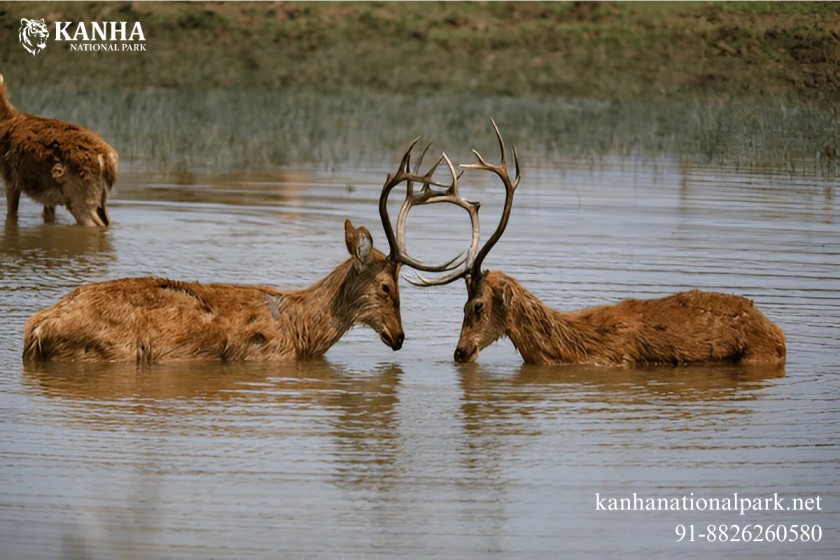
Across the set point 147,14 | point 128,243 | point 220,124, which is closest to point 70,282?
point 128,243

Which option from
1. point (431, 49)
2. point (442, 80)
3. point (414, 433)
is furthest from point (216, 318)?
point (431, 49)

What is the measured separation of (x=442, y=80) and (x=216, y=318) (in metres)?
28.2

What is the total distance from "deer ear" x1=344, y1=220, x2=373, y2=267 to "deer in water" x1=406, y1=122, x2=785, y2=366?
18.3 inches

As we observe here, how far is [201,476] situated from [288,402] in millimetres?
1860

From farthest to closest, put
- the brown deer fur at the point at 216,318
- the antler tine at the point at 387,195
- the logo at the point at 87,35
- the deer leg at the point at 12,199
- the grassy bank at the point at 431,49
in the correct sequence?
1. the logo at the point at 87,35
2. the grassy bank at the point at 431,49
3. the deer leg at the point at 12,199
4. the antler tine at the point at 387,195
5. the brown deer fur at the point at 216,318

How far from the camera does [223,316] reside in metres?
11.5

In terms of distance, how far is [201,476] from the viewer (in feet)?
27.9

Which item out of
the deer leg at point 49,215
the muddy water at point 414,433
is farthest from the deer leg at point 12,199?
the muddy water at point 414,433

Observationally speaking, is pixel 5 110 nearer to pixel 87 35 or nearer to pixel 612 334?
pixel 612 334

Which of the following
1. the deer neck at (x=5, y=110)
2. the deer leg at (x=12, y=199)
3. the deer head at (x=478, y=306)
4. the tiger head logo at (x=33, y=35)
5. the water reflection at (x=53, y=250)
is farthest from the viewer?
the tiger head logo at (x=33, y=35)

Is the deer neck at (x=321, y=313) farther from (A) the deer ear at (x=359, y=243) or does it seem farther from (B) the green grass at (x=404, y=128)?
(B) the green grass at (x=404, y=128)

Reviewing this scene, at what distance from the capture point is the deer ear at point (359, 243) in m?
11.8

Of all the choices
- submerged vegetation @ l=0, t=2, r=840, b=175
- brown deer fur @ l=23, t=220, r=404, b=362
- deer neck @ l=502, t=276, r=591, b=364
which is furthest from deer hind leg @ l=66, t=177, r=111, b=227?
deer neck @ l=502, t=276, r=591, b=364

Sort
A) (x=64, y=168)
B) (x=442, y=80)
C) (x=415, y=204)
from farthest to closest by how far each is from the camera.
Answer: (x=442, y=80), (x=64, y=168), (x=415, y=204)
